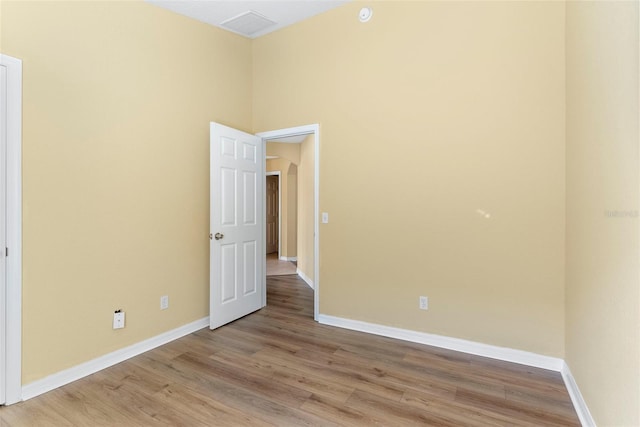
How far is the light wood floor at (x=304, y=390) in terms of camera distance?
1.79 metres

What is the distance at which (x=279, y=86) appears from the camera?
353 cm

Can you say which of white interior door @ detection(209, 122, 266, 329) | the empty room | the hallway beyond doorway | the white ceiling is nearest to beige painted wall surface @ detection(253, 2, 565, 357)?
the empty room

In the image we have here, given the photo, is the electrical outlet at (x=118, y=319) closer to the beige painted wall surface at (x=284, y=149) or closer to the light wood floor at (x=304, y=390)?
the light wood floor at (x=304, y=390)

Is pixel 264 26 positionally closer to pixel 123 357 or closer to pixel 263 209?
pixel 263 209

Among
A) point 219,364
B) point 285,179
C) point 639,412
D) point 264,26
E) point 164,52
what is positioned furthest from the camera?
point 285,179

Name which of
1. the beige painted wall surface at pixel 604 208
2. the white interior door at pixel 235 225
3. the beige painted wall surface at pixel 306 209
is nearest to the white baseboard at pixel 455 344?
the beige painted wall surface at pixel 604 208

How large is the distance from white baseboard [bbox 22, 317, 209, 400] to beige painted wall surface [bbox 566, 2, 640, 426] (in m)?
3.09

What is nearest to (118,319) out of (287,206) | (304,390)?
(304,390)

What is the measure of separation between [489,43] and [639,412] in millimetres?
2496

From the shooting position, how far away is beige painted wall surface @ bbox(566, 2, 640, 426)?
1.25 metres

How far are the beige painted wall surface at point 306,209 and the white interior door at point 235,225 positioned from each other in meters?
1.22

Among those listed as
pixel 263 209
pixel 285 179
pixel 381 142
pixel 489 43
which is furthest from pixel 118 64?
pixel 285 179

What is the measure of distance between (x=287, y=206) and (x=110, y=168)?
15.0 feet

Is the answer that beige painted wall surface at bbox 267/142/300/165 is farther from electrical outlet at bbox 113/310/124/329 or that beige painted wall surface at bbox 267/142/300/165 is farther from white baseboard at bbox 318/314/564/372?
electrical outlet at bbox 113/310/124/329
